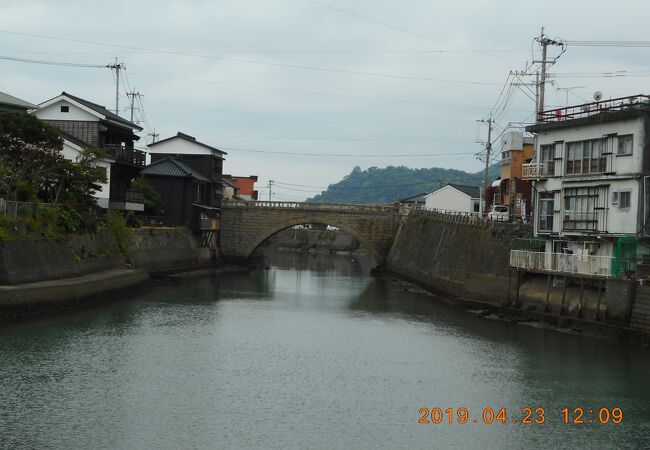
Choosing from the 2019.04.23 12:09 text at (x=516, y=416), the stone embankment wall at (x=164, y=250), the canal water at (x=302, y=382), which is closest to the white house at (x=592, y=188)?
the canal water at (x=302, y=382)

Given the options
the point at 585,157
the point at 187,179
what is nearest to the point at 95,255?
the point at 187,179

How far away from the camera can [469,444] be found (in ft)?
48.9

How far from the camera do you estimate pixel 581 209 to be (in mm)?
27625

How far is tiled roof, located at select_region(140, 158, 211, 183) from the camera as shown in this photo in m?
49.4

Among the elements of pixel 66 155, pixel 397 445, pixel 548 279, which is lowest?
pixel 397 445

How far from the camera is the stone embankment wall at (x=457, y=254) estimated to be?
3203 cm

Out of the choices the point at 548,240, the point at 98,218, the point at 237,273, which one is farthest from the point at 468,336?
the point at 237,273

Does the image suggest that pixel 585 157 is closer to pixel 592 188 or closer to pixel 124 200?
pixel 592 188

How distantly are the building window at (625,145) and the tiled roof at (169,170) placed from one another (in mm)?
30501

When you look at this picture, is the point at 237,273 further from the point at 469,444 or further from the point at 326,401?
the point at 469,444

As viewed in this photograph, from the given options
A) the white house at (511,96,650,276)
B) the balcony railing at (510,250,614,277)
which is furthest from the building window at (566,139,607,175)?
the balcony railing at (510,250,614,277)

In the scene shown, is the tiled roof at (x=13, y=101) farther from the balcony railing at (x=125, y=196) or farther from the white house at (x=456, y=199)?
the white house at (x=456, y=199)

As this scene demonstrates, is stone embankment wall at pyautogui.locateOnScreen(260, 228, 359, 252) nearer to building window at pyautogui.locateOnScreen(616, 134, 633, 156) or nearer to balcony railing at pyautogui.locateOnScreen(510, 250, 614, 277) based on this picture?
balcony railing at pyautogui.locateOnScreen(510, 250, 614, 277)

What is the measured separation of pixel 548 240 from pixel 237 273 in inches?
1086
